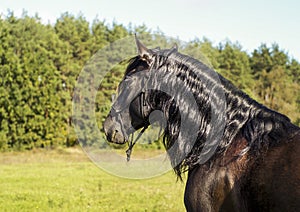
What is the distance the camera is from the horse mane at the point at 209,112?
4090 millimetres

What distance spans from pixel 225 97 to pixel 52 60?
39646 millimetres

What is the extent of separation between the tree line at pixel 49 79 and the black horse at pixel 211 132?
2315 cm

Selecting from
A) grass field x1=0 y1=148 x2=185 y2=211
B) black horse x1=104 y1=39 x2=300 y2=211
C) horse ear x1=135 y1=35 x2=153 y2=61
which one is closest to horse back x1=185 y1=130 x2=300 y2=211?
black horse x1=104 y1=39 x2=300 y2=211

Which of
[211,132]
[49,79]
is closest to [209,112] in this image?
[211,132]

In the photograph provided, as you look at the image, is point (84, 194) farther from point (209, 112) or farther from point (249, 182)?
point (249, 182)

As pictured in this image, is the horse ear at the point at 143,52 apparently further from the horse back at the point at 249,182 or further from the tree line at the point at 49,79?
the tree line at the point at 49,79

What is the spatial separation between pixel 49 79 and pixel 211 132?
35.5 m

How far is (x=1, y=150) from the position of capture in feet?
118

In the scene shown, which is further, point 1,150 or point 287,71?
point 287,71

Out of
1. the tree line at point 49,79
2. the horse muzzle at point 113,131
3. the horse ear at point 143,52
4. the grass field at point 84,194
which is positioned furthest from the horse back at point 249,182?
the tree line at point 49,79

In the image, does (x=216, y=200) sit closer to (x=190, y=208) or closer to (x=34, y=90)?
(x=190, y=208)

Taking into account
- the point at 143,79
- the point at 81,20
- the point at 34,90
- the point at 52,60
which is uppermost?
the point at 81,20

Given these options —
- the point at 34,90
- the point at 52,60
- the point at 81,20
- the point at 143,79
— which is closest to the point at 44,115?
the point at 34,90

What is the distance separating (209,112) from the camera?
443 centimetres
